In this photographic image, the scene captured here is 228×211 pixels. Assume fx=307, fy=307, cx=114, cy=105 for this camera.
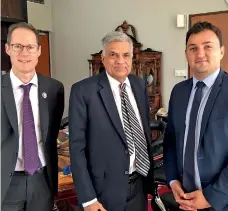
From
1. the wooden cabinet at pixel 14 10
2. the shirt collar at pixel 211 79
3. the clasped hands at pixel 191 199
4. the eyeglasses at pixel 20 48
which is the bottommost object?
the clasped hands at pixel 191 199

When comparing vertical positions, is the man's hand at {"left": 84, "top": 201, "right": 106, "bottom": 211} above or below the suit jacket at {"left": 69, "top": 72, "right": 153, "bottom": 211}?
below

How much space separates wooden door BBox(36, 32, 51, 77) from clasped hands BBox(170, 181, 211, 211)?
4.52 m

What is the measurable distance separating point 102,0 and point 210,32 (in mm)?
4036

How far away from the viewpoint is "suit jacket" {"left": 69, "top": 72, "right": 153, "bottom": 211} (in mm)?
1529

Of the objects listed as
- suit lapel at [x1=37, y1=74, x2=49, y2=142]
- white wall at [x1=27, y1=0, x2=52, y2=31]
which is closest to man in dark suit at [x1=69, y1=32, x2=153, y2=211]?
suit lapel at [x1=37, y1=74, x2=49, y2=142]

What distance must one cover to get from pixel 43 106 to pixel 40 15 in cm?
421

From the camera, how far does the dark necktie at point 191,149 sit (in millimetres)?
1401

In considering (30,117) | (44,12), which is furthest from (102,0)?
(30,117)

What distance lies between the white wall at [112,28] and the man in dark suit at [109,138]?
3.07 m

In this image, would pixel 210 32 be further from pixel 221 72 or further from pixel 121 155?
pixel 121 155

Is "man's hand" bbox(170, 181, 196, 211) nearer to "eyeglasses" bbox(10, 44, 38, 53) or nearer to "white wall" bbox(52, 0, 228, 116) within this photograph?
"eyeglasses" bbox(10, 44, 38, 53)

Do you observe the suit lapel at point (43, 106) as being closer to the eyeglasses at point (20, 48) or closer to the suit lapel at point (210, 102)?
the eyeglasses at point (20, 48)

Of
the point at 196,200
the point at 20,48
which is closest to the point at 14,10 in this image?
the point at 20,48

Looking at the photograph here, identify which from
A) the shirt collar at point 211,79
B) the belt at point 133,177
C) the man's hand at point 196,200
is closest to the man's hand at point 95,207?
the belt at point 133,177
